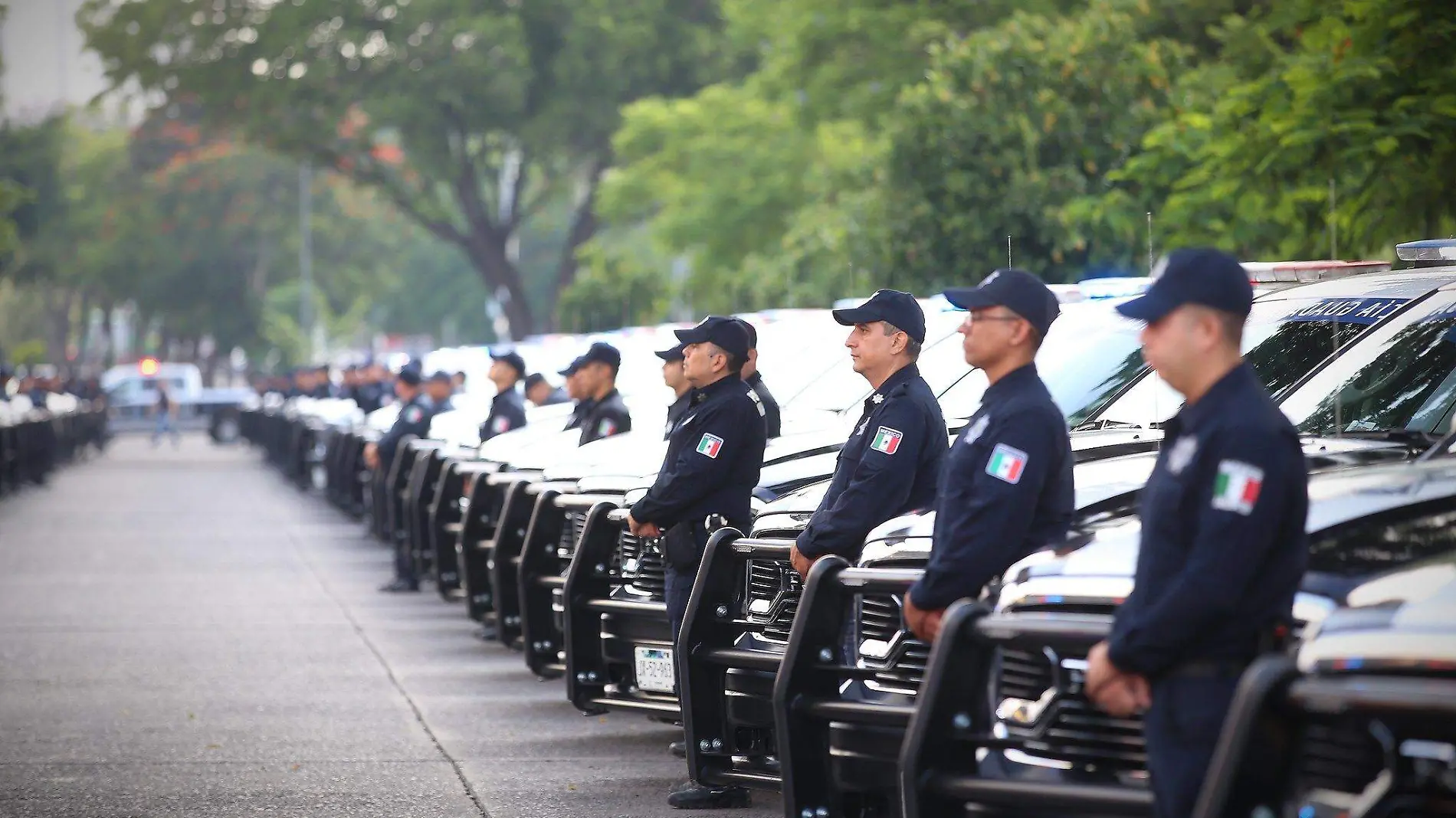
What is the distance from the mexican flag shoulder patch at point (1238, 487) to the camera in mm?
4766

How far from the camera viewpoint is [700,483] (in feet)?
29.5

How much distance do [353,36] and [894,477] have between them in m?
41.9

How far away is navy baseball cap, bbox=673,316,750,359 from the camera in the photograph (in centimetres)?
931

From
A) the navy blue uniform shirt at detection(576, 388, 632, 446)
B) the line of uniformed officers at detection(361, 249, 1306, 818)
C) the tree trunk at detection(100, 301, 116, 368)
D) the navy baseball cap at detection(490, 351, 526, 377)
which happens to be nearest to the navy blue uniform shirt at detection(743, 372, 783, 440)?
the line of uniformed officers at detection(361, 249, 1306, 818)

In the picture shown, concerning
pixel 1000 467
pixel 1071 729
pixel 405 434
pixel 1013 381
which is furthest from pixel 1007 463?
pixel 405 434

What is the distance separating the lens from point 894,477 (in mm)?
7652

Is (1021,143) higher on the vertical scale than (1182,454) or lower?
higher

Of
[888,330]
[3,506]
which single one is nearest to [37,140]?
[3,506]

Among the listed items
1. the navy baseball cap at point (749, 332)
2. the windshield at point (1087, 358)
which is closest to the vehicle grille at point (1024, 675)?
the windshield at point (1087, 358)

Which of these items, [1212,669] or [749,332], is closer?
[1212,669]

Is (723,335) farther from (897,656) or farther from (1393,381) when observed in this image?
(897,656)

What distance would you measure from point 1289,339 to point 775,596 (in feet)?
6.88

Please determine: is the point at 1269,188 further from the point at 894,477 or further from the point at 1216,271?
the point at 1216,271

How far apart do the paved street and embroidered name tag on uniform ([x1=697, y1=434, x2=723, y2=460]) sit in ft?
4.45
